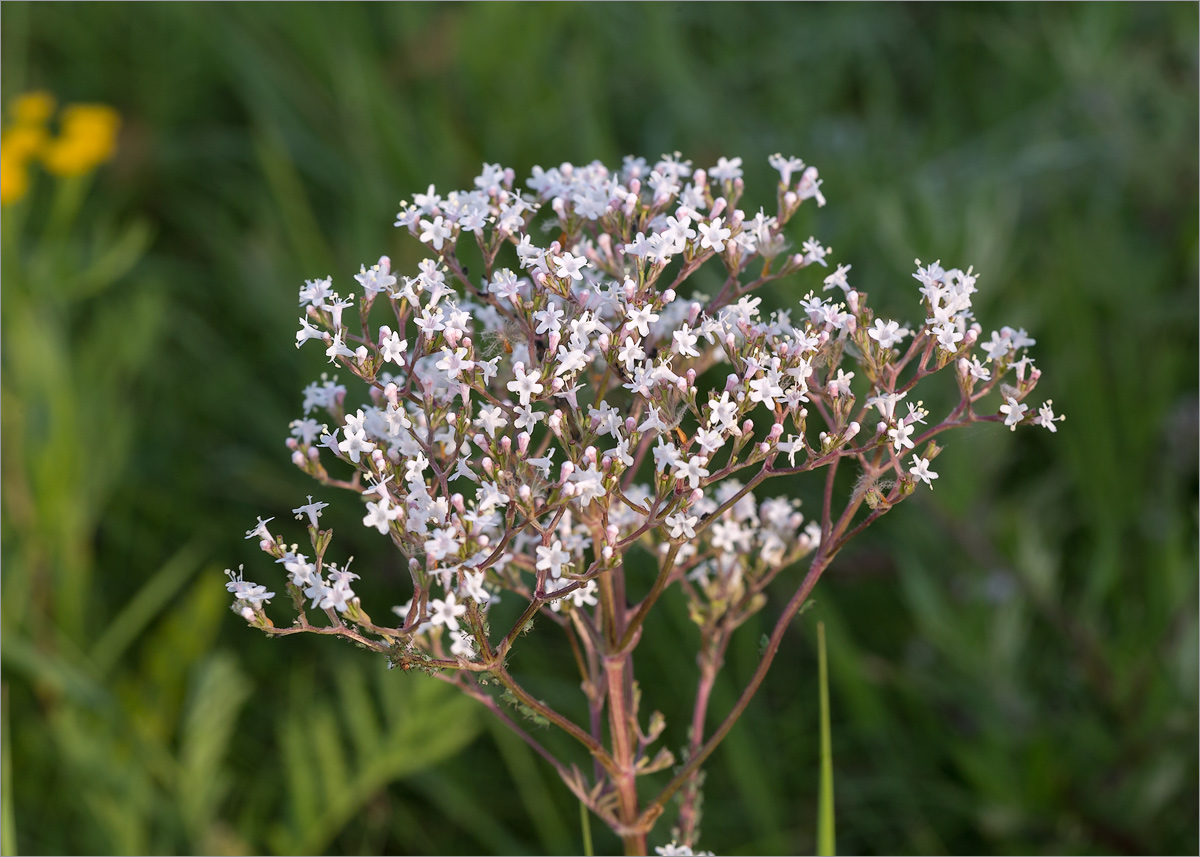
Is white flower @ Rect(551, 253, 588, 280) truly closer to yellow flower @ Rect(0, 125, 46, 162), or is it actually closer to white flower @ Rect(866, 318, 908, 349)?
white flower @ Rect(866, 318, 908, 349)

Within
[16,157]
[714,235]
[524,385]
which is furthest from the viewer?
[16,157]

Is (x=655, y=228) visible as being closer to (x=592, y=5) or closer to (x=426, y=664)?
(x=426, y=664)

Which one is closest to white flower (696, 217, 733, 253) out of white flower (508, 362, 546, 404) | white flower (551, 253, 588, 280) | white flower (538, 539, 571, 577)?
white flower (551, 253, 588, 280)

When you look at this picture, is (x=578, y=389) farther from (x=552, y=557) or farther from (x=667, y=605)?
(x=667, y=605)

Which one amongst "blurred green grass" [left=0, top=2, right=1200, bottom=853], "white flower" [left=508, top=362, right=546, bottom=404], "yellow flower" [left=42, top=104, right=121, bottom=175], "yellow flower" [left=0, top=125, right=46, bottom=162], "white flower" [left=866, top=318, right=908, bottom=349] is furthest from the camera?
"yellow flower" [left=42, top=104, right=121, bottom=175]

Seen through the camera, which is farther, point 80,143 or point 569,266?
point 80,143

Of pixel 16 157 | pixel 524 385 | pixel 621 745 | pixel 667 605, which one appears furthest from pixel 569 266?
pixel 16 157
